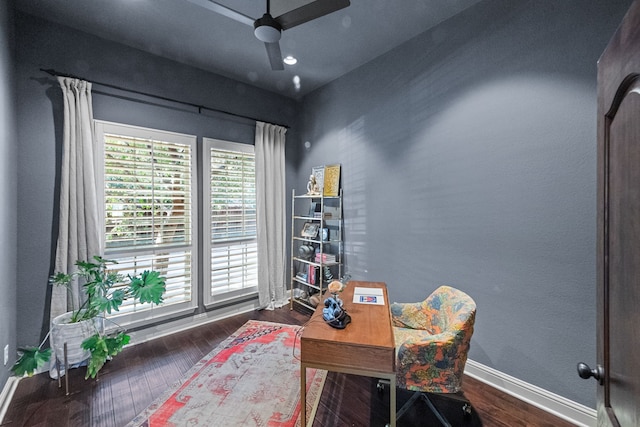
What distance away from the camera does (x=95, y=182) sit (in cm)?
251

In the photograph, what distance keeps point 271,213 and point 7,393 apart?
2723mm

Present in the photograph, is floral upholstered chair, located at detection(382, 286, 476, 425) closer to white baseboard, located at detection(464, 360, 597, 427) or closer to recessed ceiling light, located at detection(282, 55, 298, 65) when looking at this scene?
white baseboard, located at detection(464, 360, 597, 427)

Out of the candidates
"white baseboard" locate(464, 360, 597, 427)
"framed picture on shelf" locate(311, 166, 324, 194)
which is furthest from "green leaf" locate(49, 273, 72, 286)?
"white baseboard" locate(464, 360, 597, 427)

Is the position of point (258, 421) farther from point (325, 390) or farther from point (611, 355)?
point (611, 355)

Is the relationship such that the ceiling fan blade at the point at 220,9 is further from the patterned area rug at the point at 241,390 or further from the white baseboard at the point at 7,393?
the white baseboard at the point at 7,393

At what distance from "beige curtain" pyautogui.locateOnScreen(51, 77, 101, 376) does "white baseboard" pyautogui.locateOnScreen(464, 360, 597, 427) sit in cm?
350

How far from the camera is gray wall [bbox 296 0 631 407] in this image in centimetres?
171

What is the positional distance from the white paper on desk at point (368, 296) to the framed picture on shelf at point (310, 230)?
4.46 feet

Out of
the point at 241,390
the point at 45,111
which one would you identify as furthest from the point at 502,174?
the point at 45,111

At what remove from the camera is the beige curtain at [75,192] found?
231cm

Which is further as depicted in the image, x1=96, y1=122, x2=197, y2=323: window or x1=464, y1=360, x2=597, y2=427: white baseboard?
x1=96, y1=122, x2=197, y2=323: window

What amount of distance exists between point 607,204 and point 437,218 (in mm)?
1641

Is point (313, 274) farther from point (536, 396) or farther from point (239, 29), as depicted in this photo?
point (239, 29)

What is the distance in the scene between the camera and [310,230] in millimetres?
3641
